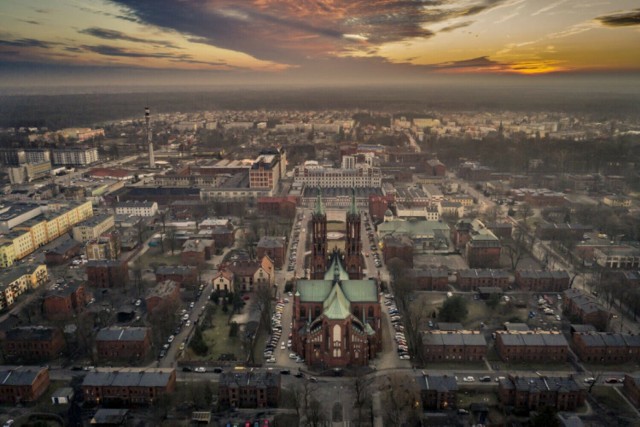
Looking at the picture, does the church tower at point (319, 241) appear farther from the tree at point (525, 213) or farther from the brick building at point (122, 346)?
the tree at point (525, 213)

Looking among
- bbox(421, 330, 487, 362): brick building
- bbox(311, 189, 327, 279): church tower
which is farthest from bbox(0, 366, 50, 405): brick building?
bbox(421, 330, 487, 362): brick building

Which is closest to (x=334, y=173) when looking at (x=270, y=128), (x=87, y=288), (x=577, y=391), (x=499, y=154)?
(x=499, y=154)

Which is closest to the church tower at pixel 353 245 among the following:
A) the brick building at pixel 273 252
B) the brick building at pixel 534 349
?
the brick building at pixel 534 349

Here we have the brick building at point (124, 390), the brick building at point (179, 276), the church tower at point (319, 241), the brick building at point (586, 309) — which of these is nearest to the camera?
the brick building at point (124, 390)

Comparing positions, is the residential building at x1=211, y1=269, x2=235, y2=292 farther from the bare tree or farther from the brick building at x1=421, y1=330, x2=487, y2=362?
the bare tree

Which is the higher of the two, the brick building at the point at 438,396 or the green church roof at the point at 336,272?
the green church roof at the point at 336,272

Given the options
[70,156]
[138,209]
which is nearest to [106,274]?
[138,209]
